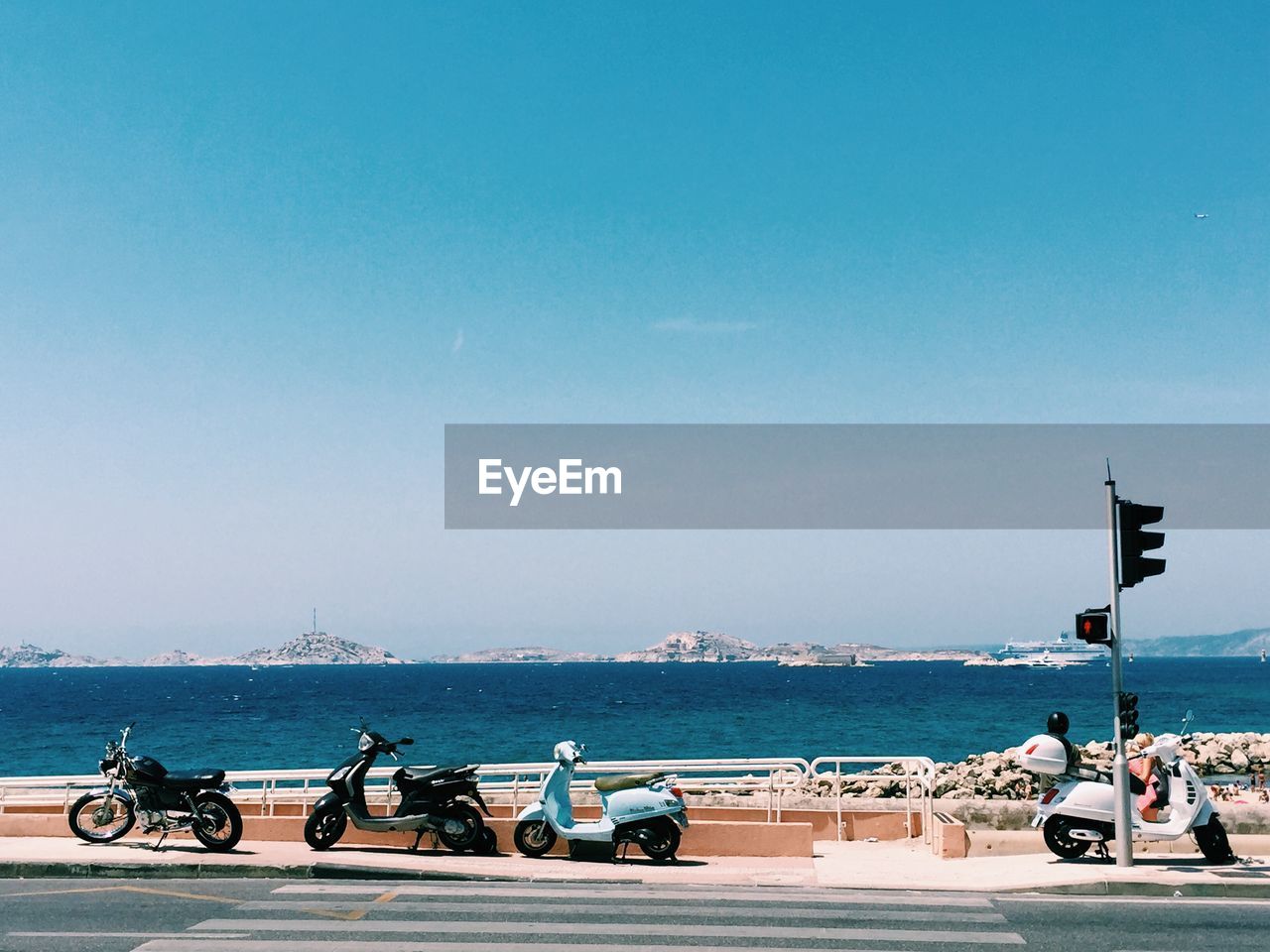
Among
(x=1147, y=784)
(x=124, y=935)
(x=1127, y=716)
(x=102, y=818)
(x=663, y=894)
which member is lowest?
(x=663, y=894)

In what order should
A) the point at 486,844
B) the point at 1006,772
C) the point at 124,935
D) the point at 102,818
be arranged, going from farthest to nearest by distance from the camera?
the point at 1006,772 < the point at 102,818 < the point at 486,844 < the point at 124,935

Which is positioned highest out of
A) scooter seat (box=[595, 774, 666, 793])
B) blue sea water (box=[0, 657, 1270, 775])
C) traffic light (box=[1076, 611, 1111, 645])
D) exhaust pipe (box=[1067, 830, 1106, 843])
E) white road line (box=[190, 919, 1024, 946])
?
traffic light (box=[1076, 611, 1111, 645])

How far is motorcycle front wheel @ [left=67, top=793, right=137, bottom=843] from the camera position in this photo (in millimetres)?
16172

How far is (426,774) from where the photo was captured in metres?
16.0

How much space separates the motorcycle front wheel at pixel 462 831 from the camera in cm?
1584

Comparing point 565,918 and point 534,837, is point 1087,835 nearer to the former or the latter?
point 534,837

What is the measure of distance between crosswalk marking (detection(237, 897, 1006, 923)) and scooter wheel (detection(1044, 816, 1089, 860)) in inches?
141

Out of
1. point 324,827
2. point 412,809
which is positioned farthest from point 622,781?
point 324,827

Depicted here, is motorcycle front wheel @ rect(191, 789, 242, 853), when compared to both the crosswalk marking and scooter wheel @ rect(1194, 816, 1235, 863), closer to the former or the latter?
the crosswalk marking

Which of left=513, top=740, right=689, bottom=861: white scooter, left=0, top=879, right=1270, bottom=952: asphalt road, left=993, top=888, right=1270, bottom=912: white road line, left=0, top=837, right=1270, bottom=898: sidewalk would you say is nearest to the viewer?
left=0, top=879, right=1270, bottom=952: asphalt road

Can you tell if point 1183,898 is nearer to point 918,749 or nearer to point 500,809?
point 500,809

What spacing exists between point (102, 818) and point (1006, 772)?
1130 inches

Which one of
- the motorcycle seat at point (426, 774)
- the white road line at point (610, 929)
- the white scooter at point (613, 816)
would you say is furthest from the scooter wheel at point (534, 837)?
the white road line at point (610, 929)

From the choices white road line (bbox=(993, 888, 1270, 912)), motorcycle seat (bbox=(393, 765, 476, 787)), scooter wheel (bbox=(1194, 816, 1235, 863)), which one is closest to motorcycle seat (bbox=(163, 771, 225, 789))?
motorcycle seat (bbox=(393, 765, 476, 787))
